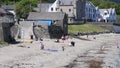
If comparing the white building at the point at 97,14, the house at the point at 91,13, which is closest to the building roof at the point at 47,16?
the house at the point at 91,13

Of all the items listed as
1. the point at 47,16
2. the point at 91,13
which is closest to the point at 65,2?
the point at 91,13

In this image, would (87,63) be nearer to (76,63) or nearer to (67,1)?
(76,63)

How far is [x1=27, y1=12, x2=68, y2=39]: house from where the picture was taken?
70938 millimetres

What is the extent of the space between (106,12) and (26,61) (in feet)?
354

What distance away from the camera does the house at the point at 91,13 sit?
432 feet

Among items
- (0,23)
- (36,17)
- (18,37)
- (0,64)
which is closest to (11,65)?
(0,64)

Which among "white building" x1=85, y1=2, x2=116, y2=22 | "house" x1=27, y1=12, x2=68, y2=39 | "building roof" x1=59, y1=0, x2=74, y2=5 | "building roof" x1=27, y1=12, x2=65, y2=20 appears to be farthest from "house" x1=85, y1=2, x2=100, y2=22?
"house" x1=27, y1=12, x2=68, y2=39

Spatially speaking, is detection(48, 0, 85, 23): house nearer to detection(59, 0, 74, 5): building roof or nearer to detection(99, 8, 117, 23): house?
detection(59, 0, 74, 5): building roof

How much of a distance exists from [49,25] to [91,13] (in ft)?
209

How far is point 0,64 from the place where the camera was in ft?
111

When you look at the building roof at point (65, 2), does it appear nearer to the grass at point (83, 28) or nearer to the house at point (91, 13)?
the grass at point (83, 28)

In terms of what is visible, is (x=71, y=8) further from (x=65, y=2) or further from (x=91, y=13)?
(x=91, y=13)

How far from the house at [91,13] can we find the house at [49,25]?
161ft

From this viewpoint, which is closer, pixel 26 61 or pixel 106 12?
pixel 26 61
